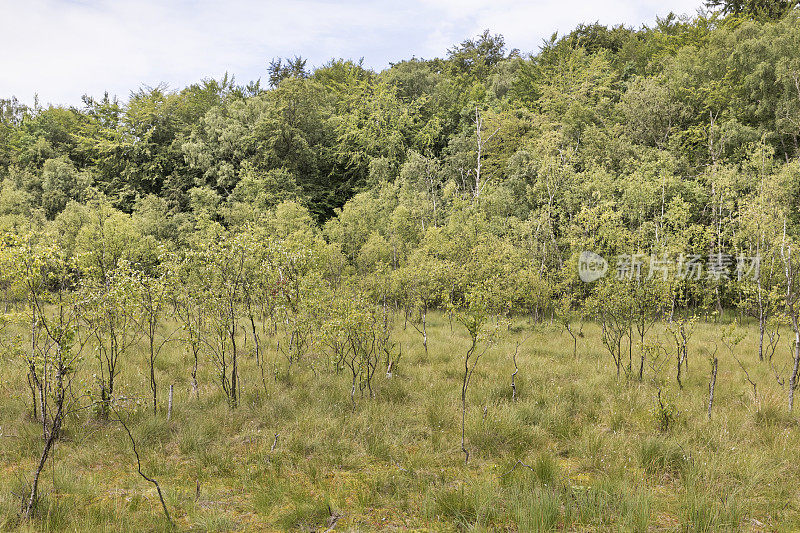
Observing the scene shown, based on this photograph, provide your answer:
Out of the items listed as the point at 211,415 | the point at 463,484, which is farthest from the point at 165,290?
the point at 463,484

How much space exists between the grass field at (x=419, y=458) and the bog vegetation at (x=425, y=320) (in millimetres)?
66

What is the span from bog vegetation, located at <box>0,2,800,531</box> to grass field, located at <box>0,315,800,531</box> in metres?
0.07

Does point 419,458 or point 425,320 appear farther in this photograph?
point 425,320

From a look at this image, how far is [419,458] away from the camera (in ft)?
28.5

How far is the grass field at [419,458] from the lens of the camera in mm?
6637

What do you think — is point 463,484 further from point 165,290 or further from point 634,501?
point 165,290

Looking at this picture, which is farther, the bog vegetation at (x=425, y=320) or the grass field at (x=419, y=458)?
the bog vegetation at (x=425, y=320)

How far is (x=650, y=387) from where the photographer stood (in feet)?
43.2

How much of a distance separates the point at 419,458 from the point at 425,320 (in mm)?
14481

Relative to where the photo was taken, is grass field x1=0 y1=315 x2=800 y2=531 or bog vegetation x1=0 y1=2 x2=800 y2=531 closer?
grass field x1=0 y1=315 x2=800 y2=531

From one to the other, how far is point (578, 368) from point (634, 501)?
366 inches

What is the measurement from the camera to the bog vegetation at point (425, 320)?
7.36 m

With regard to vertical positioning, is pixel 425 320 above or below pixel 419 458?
above

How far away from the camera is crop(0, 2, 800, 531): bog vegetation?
7363mm
